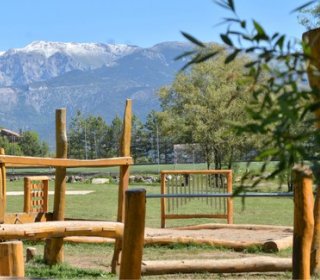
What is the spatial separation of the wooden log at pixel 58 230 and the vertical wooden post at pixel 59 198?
54.0 inches

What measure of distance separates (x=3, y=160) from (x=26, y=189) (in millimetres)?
5252

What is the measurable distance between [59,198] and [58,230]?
5.52ft

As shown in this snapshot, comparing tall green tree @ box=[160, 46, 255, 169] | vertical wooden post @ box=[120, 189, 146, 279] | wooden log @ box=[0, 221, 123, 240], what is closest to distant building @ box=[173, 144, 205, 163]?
tall green tree @ box=[160, 46, 255, 169]

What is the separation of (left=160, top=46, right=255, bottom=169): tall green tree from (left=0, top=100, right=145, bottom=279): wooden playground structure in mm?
24135

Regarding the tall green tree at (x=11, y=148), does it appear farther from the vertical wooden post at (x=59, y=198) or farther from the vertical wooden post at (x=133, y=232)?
the vertical wooden post at (x=133, y=232)

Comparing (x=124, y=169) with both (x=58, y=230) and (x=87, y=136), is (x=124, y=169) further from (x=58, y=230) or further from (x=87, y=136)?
(x=87, y=136)

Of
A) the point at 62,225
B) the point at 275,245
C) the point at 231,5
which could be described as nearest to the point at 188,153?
the point at 275,245

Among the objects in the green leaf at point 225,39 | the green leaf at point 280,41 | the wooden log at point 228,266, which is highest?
the green leaf at point 225,39

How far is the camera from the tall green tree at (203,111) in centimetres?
3503

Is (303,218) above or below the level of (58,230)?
above

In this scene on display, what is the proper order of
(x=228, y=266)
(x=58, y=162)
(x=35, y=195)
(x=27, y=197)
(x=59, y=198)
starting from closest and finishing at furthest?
1. (x=228, y=266)
2. (x=58, y=162)
3. (x=59, y=198)
4. (x=27, y=197)
5. (x=35, y=195)

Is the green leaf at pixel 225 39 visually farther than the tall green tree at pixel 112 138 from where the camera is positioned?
No

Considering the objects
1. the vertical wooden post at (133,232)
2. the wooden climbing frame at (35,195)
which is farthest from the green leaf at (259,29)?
the wooden climbing frame at (35,195)

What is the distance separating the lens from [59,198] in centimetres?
820
